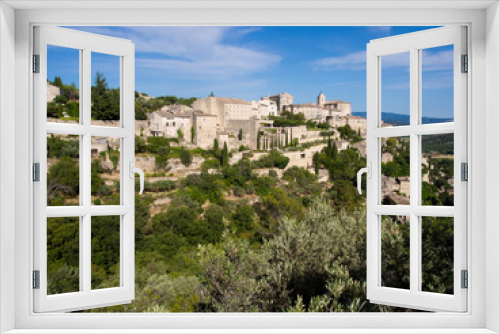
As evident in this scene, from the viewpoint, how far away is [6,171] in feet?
5.94

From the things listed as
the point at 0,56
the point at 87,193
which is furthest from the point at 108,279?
the point at 0,56

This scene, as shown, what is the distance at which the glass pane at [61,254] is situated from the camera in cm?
356

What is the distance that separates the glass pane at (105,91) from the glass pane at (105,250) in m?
1.22

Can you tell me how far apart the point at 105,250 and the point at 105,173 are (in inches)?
39.7

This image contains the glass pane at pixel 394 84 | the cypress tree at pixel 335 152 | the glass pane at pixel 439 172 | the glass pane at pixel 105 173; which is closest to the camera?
the glass pane at pixel 439 172

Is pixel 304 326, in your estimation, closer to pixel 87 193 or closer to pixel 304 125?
pixel 87 193

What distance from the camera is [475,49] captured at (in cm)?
188

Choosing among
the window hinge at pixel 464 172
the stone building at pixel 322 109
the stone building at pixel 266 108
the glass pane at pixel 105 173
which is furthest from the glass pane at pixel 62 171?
the window hinge at pixel 464 172

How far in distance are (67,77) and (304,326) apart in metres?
3.70

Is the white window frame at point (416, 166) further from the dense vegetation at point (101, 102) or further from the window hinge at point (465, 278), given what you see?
the dense vegetation at point (101, 102)

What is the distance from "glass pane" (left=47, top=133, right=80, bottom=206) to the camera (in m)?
4.12

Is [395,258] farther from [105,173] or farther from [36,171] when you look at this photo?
[105,173]

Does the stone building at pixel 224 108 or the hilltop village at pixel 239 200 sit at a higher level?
the stone building at pixel 224 108

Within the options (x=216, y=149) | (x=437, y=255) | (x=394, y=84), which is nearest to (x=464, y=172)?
(x=437, y=255)
